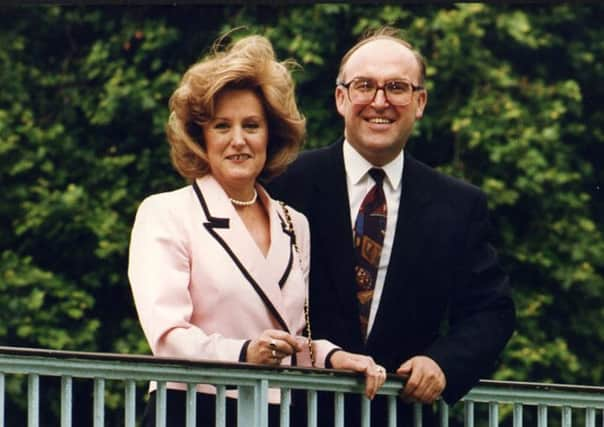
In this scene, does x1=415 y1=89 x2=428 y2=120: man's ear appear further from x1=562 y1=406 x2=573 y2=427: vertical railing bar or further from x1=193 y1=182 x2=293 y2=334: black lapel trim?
x1=562 y1=406 x2=573 y2=427: vertical railing bar

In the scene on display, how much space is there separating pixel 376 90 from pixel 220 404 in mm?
1308

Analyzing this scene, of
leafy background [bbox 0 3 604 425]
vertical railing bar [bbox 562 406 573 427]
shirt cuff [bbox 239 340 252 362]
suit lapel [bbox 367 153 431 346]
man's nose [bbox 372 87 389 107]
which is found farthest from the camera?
leafy background [bbox 0 3 604 425]

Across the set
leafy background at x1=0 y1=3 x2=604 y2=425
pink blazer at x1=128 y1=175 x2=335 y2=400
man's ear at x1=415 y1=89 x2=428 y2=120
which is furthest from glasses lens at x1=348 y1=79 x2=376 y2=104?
leafy background at x1=0 y1=3 x2=604 y2=425

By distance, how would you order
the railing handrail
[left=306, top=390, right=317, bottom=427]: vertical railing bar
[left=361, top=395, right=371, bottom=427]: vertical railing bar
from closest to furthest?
the railing handrail, [left=306, top=390, right=317, bottom=427]: vertical railing bar, [left=361, top=395, right=371, bottom=427]: vertical railing bar

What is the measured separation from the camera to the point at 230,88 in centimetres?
686

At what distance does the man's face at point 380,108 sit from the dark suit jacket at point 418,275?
0.39 feet

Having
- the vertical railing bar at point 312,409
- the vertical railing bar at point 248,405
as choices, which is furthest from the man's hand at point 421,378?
the vertical railing bar at point 248,405

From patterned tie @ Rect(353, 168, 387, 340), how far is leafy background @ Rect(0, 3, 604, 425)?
26.1 feet

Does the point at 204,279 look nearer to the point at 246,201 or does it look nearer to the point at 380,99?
the point at 246,201

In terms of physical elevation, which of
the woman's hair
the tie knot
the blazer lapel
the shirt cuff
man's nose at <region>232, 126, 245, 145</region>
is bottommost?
the shirt cuff

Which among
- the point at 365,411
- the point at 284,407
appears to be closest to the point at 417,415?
the point at 365,411

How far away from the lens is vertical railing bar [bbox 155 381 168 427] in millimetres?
6637

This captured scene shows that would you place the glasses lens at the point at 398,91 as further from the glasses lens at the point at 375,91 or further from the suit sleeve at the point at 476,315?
the suit sleeve at the point at 476,315

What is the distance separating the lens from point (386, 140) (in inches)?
294
